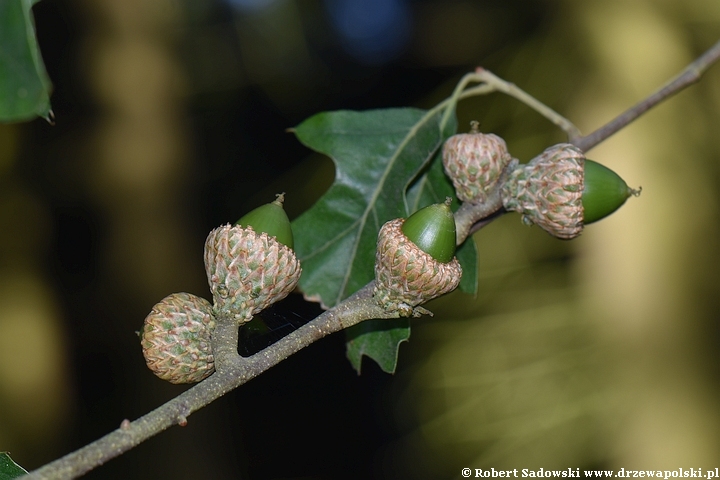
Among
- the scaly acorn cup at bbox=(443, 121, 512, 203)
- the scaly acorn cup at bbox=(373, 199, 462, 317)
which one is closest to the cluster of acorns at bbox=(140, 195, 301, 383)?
the scaly acorn cup at bbox=(373, 199, 462, 317)

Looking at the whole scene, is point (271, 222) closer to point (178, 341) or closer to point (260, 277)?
point (260, 277)

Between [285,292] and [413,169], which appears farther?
[413,169]

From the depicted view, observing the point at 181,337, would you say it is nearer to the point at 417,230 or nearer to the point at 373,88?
the point at 417,230

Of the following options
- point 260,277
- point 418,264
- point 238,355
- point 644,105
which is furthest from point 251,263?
point 644,105

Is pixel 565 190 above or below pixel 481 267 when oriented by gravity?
above

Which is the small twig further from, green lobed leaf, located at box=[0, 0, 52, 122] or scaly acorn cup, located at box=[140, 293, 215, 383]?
green lobed leaf, located at box=[0, 0, 52, 122]

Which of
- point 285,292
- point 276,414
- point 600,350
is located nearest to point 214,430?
point 276,414
